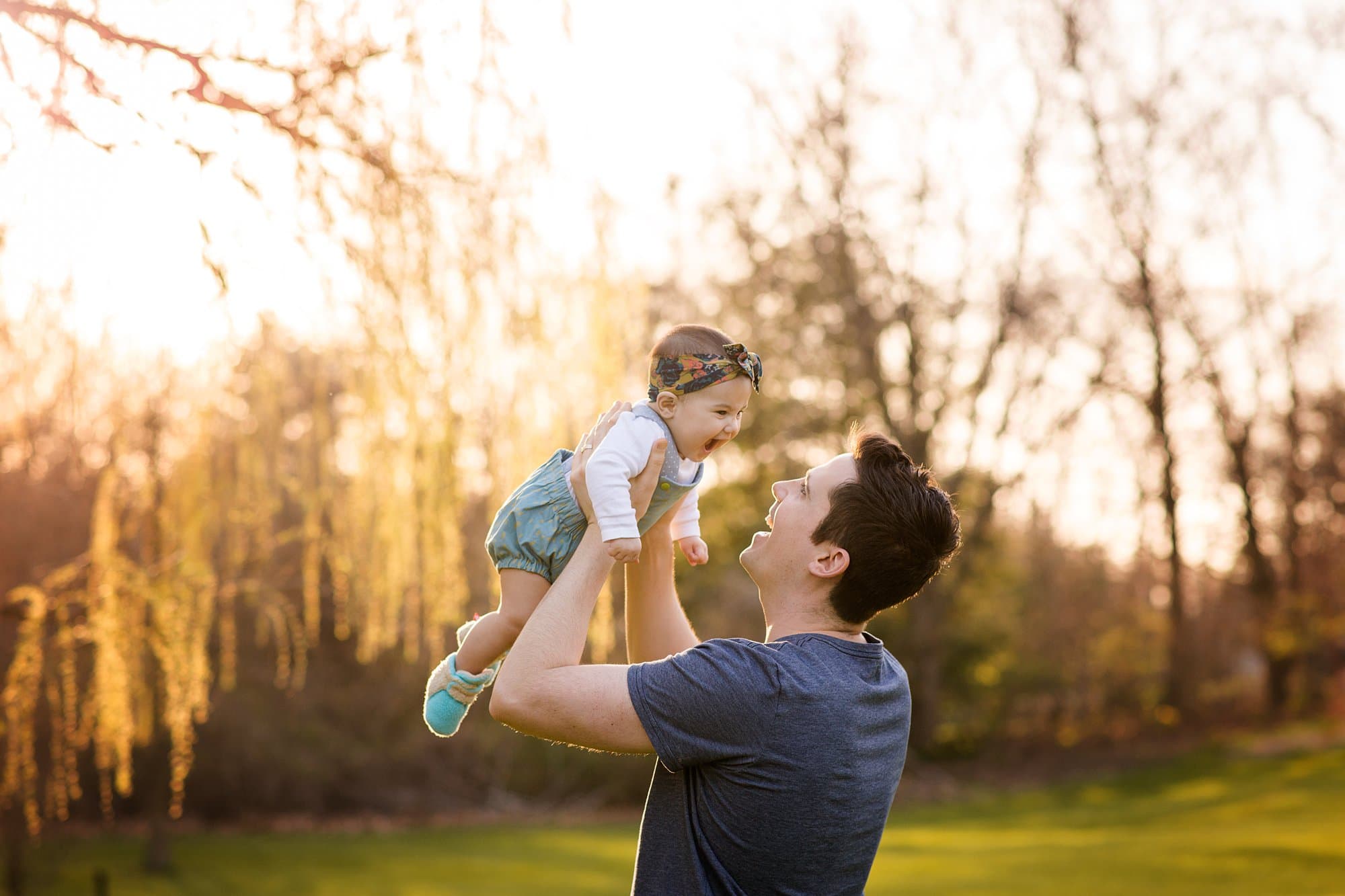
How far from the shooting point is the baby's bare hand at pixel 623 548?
217 cm

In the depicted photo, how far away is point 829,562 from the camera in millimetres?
2105

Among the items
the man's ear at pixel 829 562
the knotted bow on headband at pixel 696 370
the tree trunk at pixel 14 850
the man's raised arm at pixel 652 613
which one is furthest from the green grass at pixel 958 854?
the man's ear at pixel 829 562

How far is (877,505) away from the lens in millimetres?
2084

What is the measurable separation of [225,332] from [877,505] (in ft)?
6.98

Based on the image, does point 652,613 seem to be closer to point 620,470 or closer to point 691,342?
point 620,470

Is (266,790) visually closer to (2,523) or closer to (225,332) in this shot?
(2,523)

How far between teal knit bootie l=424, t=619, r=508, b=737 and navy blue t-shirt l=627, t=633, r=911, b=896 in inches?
19.7

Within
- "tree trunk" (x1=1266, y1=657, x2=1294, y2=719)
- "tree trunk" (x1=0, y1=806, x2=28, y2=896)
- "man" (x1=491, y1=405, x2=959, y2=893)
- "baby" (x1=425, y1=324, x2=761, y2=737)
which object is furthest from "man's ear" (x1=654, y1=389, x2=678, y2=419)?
"tree trunk" (x1=1266, y1=657, x2=1294, y2=719)

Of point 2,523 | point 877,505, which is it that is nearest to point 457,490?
point 877,505

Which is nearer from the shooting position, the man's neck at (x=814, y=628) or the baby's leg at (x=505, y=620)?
the man's neck at (x=814, y=628)

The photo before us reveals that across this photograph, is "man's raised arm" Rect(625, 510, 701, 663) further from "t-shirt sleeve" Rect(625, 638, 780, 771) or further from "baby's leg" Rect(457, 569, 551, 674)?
"t-shirt sleeve" Rect(625, 638, 780, 771)

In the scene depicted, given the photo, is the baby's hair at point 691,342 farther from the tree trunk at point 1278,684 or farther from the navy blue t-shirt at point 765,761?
the tree trunk at point 1278,684

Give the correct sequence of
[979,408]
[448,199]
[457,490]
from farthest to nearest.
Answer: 1. [979,408]
2. [457,490]
3. [448,199]

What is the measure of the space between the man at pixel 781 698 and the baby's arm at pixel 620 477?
0.04m
